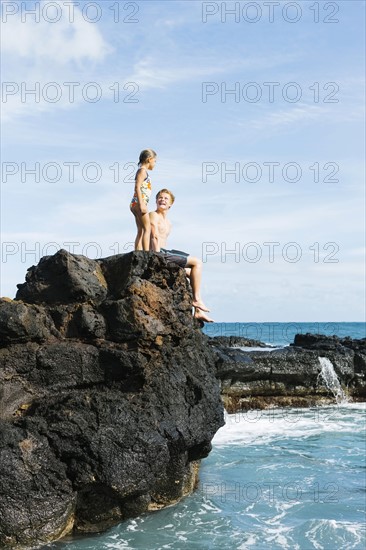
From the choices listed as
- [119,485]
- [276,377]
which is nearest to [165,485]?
[119,485]

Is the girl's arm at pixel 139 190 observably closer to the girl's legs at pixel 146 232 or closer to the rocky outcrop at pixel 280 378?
the girl's legs at pixel 146 232

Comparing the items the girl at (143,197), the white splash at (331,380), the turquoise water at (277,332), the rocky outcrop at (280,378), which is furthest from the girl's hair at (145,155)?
the turquoise water at (277,332)

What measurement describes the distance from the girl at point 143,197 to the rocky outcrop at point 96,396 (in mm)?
1029

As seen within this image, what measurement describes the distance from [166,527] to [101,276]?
343cm

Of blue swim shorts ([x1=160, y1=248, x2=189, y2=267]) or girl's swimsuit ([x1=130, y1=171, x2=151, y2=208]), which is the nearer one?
blue swim shorts ([x1=160, y1=248, x2=189, y2=267])

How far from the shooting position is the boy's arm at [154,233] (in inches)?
432

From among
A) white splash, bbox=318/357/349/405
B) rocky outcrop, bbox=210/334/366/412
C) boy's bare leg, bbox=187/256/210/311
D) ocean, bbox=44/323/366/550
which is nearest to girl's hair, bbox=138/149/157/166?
boy's bare leg, bbox=187/256/210/311

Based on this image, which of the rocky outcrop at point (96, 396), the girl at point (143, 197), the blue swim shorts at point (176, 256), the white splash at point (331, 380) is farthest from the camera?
the white splash at point (331, 380)

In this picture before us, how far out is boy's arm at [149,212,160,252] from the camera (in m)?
11.0

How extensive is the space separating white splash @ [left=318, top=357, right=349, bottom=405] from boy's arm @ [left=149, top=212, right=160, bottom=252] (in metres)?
12.6

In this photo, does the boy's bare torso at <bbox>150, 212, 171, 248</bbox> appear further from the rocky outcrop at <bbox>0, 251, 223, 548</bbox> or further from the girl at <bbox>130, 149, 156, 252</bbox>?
the rocky outcrop at <bbox>0, 251, 223, 548</bbox>

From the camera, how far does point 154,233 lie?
433 inches

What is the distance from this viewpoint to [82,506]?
332 inches

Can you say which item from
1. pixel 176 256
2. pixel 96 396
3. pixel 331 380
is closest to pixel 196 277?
pixel 176 256
